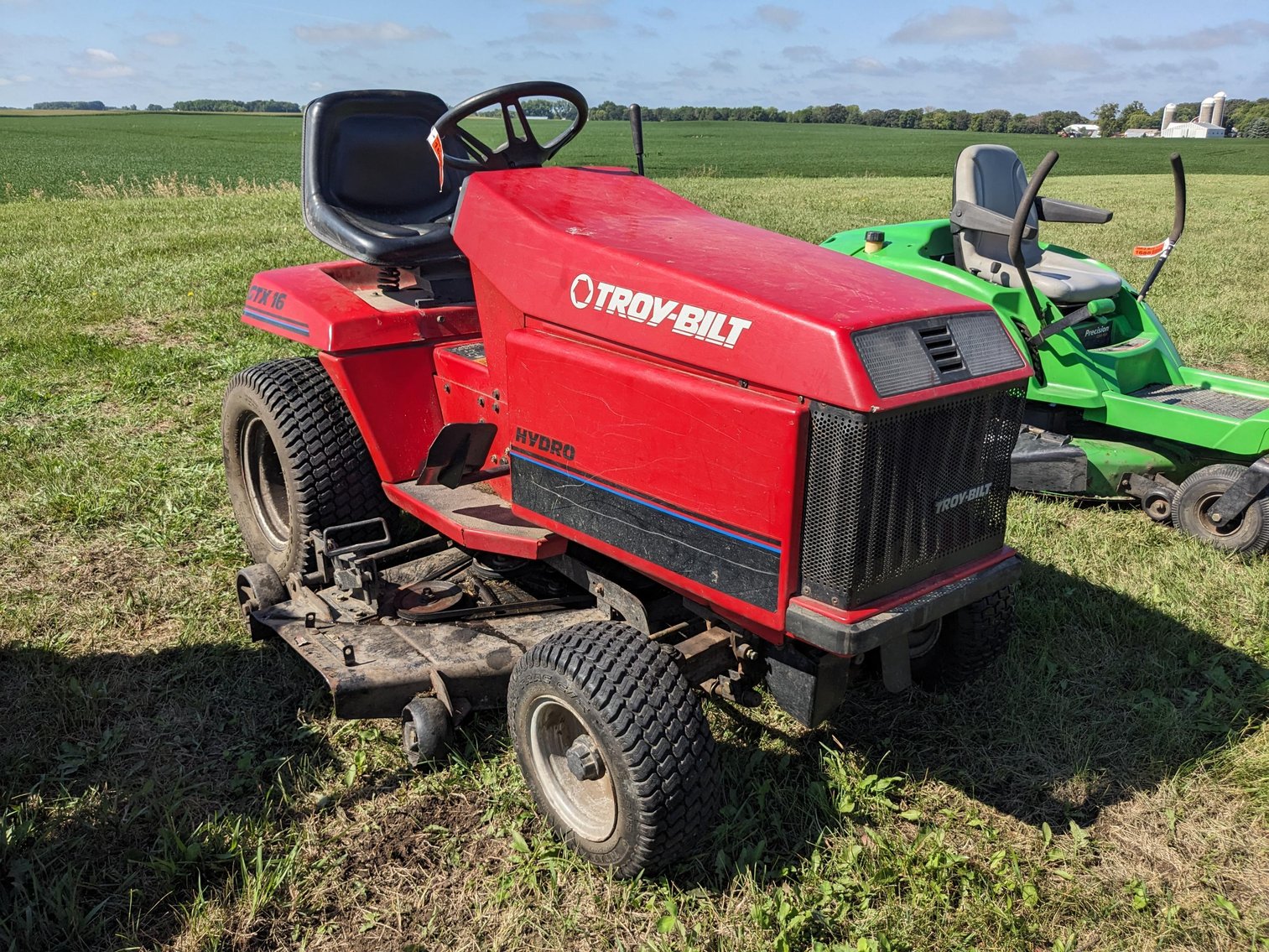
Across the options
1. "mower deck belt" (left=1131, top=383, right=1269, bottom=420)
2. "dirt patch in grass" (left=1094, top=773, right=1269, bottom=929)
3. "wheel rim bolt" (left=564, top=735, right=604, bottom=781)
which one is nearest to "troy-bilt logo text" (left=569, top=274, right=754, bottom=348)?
"wheel rim bolt" (left=564, top=735, right=604, bottom=781)

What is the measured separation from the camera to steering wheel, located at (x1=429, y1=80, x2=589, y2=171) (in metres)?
2.89

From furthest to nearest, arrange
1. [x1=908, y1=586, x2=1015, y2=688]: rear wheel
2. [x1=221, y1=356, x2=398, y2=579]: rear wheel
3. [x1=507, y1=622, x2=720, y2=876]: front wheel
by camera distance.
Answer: [x1=221, y1=356, x2=398, y2=579]: rear wheel < [x1=908, y1=586, x2=1015, y2=688]: rear wheel < [x1=507, y1=622, x2=720, y2=876]: front wheel

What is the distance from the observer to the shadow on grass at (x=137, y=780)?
2.25 m

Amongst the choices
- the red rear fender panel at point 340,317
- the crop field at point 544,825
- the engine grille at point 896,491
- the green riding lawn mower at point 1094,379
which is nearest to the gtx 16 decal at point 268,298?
the red rear fender panel at point 340,317

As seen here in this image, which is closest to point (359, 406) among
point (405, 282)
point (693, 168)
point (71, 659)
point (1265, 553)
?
point (405, 282)

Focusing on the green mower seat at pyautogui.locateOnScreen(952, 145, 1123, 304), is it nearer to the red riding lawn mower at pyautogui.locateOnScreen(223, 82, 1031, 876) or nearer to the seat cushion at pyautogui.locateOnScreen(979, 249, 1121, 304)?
the seat cushion at pyautogui.locateOnScreen(979, 249, 1121, 304)

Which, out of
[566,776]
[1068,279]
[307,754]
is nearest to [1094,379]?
[1068,279]

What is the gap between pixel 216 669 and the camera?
3.15m

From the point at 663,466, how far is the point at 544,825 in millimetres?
958

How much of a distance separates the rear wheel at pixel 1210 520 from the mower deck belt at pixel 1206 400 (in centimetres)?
26

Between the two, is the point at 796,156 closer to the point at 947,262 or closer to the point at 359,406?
the point at 947,262

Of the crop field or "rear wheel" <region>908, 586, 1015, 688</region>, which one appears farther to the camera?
"rear wheel" <region>908, 586, 1015, 688</region>

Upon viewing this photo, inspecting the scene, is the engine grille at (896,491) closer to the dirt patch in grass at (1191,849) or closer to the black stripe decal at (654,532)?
the black stripe decal at (654,532)

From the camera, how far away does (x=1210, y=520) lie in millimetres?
A: 4008
